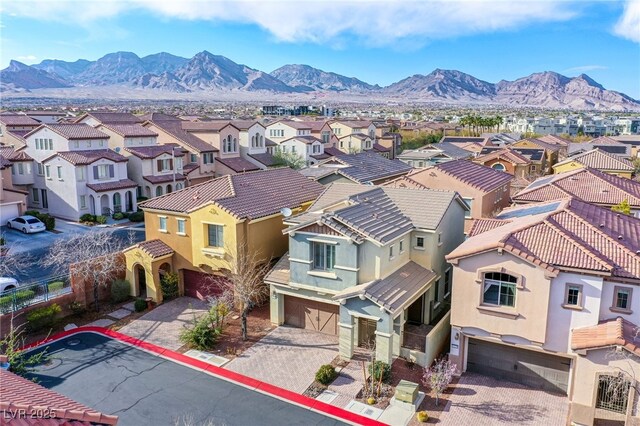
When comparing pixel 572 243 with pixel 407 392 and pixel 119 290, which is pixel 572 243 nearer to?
pixel 407 392

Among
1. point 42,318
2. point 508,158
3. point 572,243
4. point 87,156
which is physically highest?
point 87,156

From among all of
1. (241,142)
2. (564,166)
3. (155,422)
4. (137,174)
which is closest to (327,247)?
(155,422)

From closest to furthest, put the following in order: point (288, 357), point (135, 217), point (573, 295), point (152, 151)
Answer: point (573, 295), point (288, 357), point (135, 217), point (152, 151)

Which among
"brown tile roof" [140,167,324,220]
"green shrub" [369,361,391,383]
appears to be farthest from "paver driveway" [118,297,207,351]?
"green shrub" [369,361,391,383]

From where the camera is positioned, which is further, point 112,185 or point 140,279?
point 112,185

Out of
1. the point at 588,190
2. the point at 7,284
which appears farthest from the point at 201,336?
the point at 588,190

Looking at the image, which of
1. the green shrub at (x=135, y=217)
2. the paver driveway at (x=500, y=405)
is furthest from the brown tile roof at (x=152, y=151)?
the paver driveway at (x=500, y=405)

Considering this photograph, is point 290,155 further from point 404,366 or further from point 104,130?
point 404,366

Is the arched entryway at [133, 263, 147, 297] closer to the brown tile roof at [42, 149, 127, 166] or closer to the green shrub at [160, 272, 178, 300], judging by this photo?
the green shrub at [160, 272, 178, 300]
